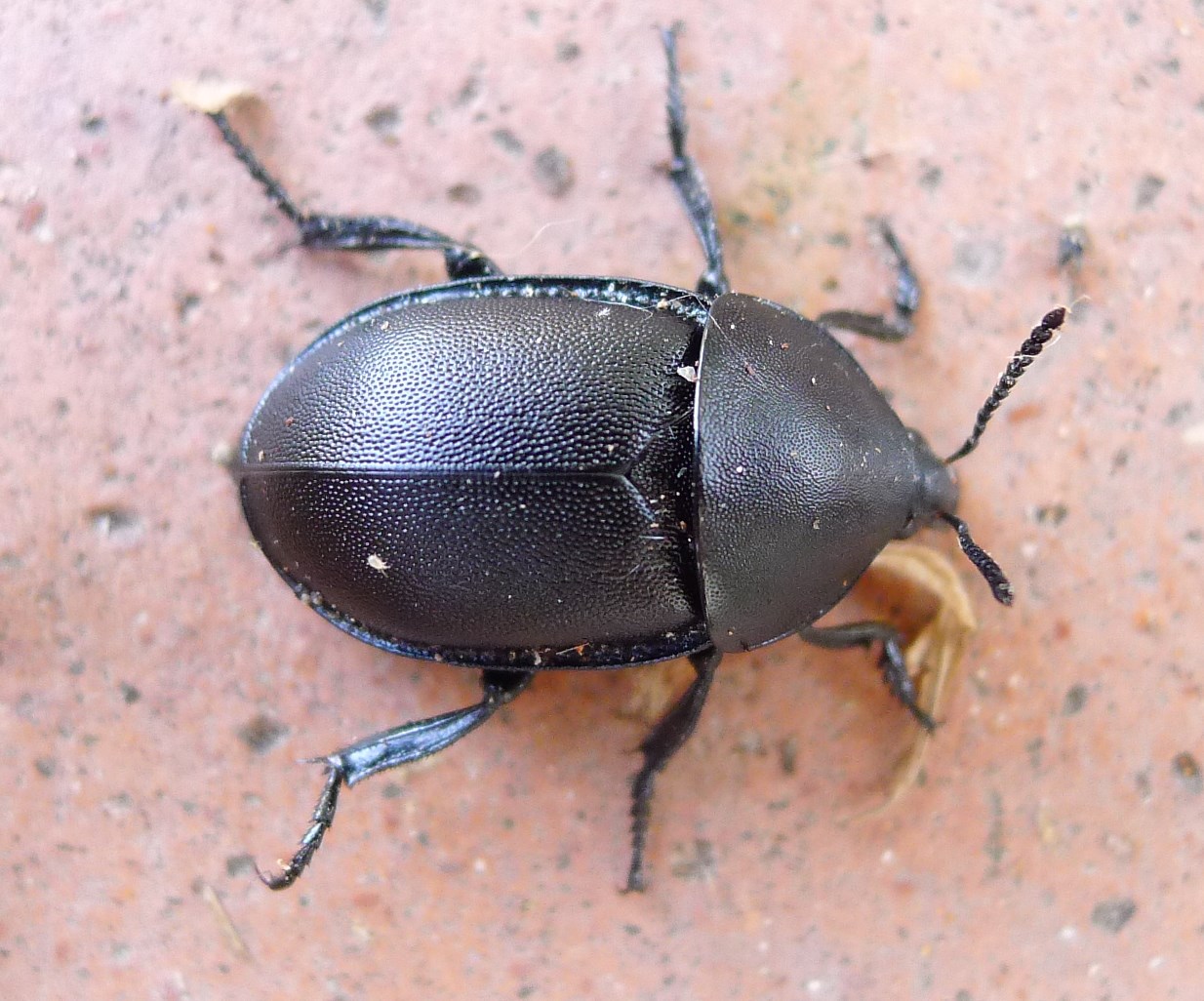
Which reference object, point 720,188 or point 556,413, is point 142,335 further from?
point 720,188

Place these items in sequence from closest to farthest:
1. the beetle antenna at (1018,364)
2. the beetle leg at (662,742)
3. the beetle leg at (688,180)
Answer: the beetle antenna at (1018,364) → the beetle leg at (662,742) → the beetle leg at (688,180)

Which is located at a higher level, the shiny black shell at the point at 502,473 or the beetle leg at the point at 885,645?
the shiny black shell at the point at 502,473

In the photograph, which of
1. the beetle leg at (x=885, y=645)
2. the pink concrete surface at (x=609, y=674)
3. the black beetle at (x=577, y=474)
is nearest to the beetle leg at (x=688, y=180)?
the pink concrete surface at (x=609, y=674)

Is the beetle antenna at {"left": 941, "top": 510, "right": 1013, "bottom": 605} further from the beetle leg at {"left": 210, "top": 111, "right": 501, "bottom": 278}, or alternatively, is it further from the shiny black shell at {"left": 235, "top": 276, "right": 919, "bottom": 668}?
the beetle leg at {"left": 210, "top": 111, "right": 501, "bottom": 278}

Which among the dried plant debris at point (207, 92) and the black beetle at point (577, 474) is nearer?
the black beetle at point (577, 474)

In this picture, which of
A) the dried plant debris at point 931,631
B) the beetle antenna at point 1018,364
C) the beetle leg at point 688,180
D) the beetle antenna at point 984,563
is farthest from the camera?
the dried plant debris at point 931,631

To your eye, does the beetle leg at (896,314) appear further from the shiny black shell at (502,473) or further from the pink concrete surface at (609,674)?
the shiny black shell at (502,473)

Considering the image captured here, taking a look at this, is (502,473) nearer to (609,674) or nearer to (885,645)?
(609,674)
